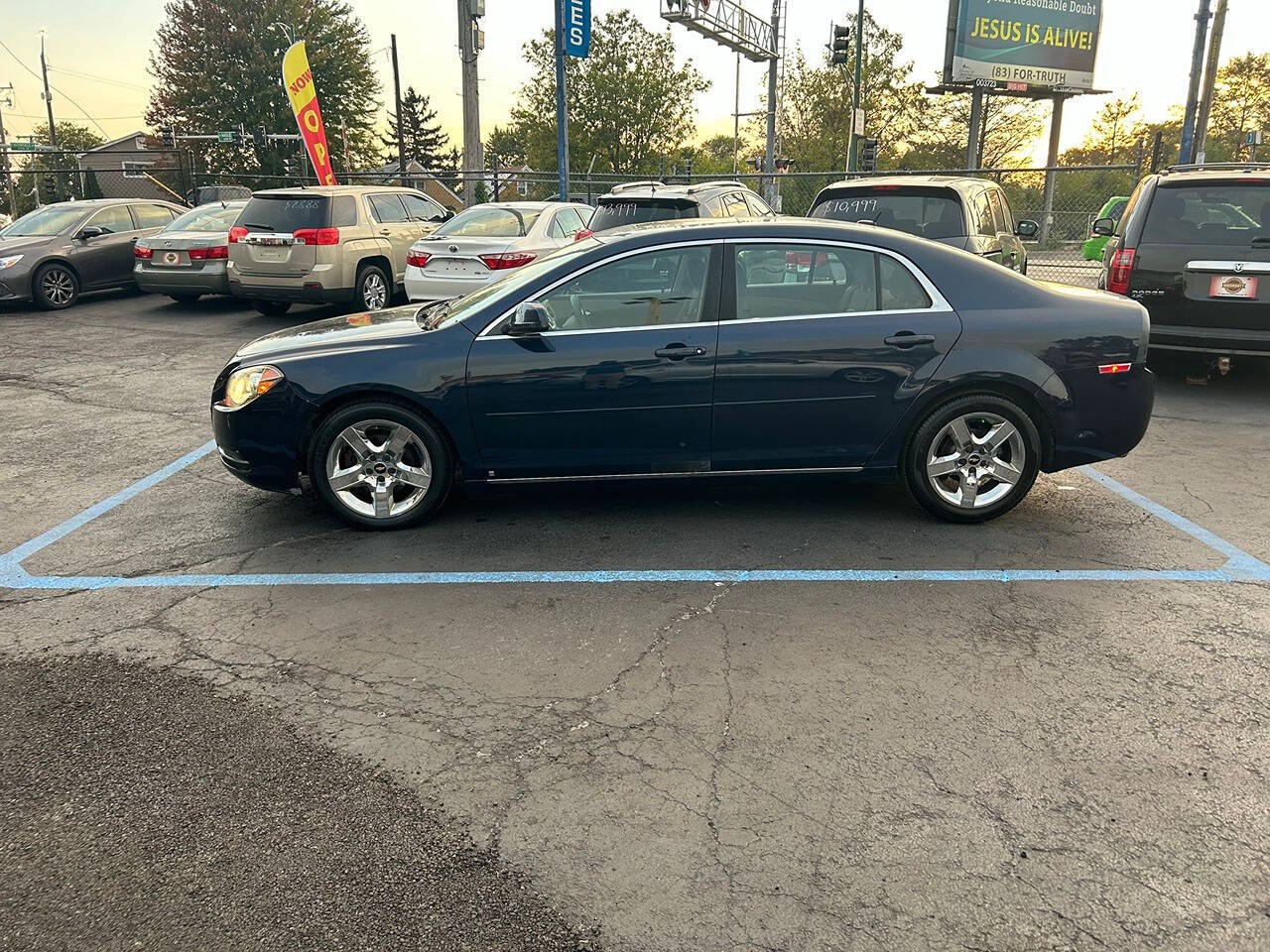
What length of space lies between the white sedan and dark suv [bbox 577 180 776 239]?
574 millimetres

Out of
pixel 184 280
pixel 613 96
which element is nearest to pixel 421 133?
pixel 613 96

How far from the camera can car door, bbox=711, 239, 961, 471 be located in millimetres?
5051

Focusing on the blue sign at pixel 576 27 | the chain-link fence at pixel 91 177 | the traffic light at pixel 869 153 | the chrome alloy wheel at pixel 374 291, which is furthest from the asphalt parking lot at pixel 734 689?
the chain-link fence at pixel 91 177

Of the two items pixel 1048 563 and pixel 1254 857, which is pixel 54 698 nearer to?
pixel 1254 857

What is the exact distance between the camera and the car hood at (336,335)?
17.2 ft

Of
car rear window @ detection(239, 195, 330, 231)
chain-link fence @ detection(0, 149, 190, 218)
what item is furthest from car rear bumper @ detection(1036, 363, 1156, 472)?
chain-link fence @ detection(0, 149, 190, 218)

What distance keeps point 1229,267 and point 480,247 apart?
24.1ft

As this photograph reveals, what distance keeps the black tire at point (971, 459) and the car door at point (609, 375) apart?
1.17 m

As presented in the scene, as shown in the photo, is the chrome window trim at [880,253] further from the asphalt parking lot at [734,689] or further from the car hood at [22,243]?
the car hood at [22,243]

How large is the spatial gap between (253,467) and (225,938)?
3.21m

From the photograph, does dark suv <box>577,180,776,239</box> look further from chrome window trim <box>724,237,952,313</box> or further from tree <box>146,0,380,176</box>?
tree <box>146,0,380,176</box>

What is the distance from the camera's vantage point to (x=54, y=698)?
11.8ft

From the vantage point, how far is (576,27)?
56.2 ft

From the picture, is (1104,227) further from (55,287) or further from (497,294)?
(55,287)
